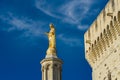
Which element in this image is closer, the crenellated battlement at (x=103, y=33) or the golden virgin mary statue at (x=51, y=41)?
the crenellated battlement at (x=103, y=33)

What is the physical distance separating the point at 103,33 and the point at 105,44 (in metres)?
0.80

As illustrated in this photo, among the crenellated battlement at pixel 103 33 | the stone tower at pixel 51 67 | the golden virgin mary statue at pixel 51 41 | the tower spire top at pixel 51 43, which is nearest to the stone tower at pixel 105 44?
the crenellated battlement at pixel 103 33

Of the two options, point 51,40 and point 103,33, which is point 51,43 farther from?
point 103,33

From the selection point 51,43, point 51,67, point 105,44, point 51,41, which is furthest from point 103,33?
point 51,41

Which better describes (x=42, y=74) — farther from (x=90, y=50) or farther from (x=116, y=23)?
(x=116, y=23)

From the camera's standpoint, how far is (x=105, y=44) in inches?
1425

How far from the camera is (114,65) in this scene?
112ft

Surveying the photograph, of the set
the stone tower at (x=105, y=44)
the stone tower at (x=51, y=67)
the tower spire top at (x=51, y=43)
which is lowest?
the stone tower at (x=105, y=44)

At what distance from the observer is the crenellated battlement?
113 ft

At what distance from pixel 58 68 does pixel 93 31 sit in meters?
21.7

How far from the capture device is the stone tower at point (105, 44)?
3425 centimetres

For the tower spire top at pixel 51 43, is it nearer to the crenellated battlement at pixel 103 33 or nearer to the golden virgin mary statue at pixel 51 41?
the golden virgin mary statue at pixel 51 41

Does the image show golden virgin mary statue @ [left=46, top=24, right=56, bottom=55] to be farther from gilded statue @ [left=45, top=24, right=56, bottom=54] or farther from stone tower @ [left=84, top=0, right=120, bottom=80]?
stone tower @ [left=84, top=0, right=120, bottom=80]

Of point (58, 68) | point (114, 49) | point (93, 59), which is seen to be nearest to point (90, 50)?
point (93, 59)
